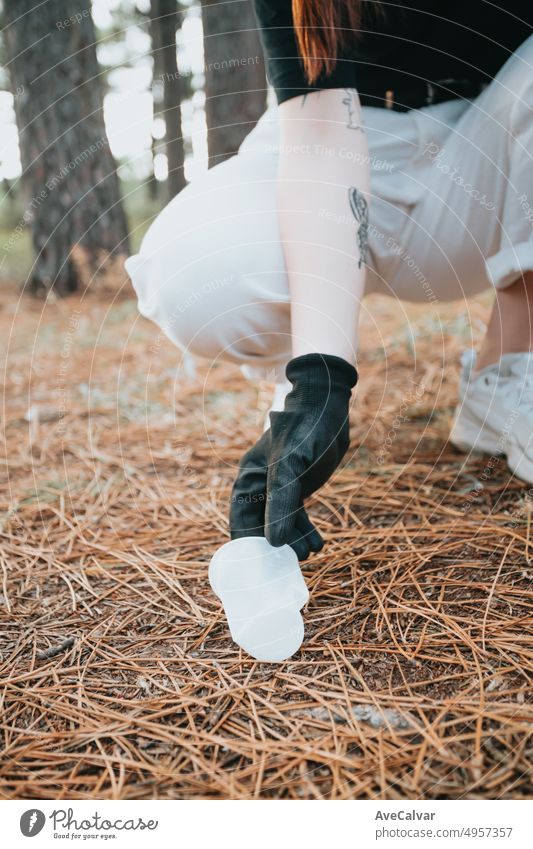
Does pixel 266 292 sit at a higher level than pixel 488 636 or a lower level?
higher

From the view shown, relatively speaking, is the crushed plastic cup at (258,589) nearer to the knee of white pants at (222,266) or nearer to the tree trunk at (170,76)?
the knee of white pants at (222,266)

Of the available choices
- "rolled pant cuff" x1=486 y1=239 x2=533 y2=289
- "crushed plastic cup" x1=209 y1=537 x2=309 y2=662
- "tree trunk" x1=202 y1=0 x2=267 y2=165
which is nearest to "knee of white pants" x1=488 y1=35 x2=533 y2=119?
"rolled pant cuff" x1=486 y1=239 x2=533 y2=289

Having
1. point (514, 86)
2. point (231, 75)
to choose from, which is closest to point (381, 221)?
point (514, 86)

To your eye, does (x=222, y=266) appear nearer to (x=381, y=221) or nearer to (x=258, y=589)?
(x=381, y=221)

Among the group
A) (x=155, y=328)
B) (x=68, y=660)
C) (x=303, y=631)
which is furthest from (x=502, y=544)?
(x=155, y=328)

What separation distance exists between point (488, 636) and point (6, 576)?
722 mm

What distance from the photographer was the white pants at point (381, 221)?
108cm

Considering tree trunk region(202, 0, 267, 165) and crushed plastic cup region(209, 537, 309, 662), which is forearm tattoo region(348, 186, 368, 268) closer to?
crushed plastic cup region(209, 537, 309, 662)

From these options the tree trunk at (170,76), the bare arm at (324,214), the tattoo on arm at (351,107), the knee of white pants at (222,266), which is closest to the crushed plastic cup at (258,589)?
the bare arm at (324,214)

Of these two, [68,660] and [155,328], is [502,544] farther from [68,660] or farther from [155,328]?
[155,328]

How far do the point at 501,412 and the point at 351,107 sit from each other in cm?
60

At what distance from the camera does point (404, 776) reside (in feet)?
1.98

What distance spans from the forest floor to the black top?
0.73 m

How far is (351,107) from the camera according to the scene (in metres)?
0.99
